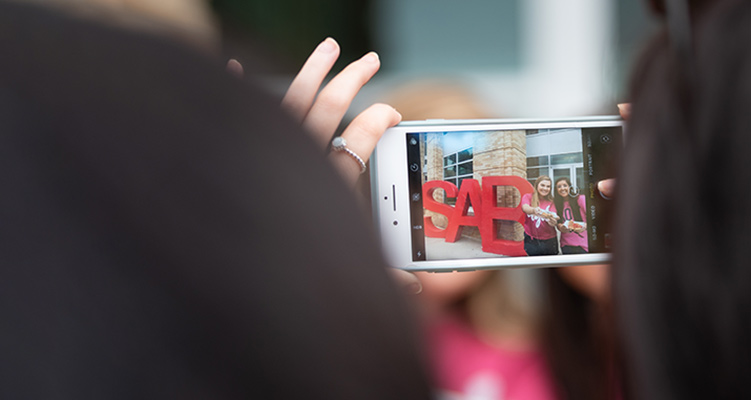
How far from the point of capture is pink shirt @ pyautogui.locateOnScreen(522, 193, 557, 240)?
66cm

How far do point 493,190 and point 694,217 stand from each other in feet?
1.46

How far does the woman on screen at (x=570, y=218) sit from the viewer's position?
2.15 ft

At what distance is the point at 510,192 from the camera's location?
0.66 m

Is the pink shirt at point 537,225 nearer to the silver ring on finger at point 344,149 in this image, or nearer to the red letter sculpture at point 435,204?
the red letter sculpture at point 435,204

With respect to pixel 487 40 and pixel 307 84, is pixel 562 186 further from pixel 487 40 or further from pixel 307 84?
pixel 487 40

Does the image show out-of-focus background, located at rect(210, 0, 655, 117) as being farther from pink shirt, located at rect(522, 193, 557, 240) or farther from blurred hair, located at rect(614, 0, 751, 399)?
blurred hair, located at rect(614, 0, 751, 399)

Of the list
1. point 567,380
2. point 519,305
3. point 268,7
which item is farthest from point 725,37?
point 268,7

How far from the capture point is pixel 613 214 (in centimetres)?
26

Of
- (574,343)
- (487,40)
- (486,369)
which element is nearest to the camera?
(574,343)

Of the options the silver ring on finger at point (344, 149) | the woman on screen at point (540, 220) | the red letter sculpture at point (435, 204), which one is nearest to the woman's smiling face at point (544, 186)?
the woman on screen at point (540, 220)

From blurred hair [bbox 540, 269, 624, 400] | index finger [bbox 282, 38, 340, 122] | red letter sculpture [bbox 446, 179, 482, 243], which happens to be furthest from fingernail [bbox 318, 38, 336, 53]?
blurred hair [bbox 540, 269, 624, 400]

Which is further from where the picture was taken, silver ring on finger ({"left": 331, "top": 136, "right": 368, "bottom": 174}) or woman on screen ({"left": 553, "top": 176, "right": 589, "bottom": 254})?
woman on screen ({"left": 553, "top": 176, "right": 589, "bottom": 254})

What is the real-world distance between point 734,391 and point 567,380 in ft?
2.41

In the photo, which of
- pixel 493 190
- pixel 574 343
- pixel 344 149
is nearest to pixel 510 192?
pixel 493 190
